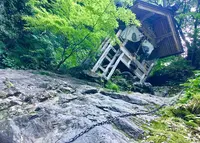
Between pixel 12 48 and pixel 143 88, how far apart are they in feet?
21.6

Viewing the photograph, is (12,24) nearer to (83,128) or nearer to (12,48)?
(12,48)

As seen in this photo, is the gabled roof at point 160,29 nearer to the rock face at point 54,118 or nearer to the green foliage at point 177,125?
the green foliage at point 177,125

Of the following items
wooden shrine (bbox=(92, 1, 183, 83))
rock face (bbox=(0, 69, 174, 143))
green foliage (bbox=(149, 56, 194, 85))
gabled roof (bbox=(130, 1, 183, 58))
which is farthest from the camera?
green foliage (bbox=(149, 56, 194, 85))

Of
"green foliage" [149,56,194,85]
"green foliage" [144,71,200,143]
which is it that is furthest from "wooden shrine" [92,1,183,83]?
"green foliage" [144,71,200,143]

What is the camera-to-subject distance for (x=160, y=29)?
585 inches

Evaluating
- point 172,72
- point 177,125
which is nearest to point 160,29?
point 172,72

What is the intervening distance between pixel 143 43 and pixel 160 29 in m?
2.09

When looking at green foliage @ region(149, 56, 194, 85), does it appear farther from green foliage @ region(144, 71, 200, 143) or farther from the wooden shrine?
green foliage @ region(144, 71, 200, 143)

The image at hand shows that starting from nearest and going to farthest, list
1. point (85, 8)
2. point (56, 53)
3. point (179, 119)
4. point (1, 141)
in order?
point (1, 141)
point (179, 119)
point (85, 8)
point (56, 53)

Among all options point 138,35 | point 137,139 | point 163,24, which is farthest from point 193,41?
point 137,139

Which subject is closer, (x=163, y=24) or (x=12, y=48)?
(x=12, y=48)

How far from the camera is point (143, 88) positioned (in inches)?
432

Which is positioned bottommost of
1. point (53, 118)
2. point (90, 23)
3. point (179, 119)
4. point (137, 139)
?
point (53, 118)

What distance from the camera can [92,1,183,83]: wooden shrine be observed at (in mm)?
11937
